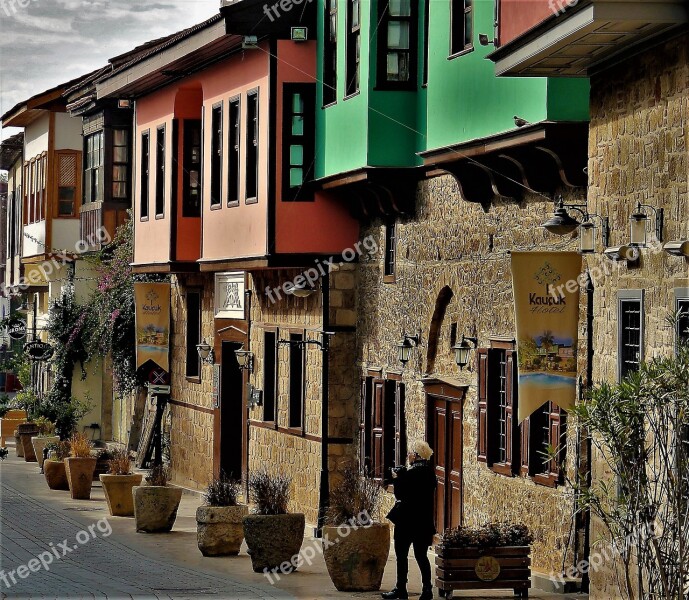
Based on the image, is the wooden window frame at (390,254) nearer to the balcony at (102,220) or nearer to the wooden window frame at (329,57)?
the wooden window frame at (329,57)

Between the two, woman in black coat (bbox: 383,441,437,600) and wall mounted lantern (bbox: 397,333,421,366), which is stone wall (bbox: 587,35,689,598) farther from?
wall mounted lantern (bbox: 397,333,421,366)

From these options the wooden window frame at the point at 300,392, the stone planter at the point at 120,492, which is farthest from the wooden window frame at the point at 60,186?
the stone planter at the point at 120,492

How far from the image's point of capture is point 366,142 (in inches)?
872

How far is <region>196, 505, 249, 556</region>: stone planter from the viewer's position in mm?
20938

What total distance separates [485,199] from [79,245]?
26.3m

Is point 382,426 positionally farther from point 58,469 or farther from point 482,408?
point 58,469

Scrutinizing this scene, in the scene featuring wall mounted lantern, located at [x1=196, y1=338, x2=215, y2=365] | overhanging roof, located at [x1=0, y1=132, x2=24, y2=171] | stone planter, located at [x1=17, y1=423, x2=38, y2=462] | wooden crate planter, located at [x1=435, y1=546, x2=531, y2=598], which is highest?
overhanging roof, located at [x1=0, y1=132, x2=24, y2=171]

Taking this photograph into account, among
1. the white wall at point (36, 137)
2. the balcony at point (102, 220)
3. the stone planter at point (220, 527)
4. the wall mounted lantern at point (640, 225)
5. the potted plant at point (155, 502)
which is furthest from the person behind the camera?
the white wall at point (36, 137)

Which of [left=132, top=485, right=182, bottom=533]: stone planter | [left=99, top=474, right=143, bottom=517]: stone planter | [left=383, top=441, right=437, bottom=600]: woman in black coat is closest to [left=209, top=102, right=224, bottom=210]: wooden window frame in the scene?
[left=99, top=474, right=143, bottom=517]: stone planter

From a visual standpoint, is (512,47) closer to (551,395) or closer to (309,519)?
(551,395)

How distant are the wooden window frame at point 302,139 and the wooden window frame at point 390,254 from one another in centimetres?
188

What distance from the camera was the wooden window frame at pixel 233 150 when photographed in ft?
90.0

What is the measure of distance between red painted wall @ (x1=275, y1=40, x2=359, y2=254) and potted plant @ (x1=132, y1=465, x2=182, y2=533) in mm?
3970

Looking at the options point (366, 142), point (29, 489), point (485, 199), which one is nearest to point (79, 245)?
point (29, 489)
